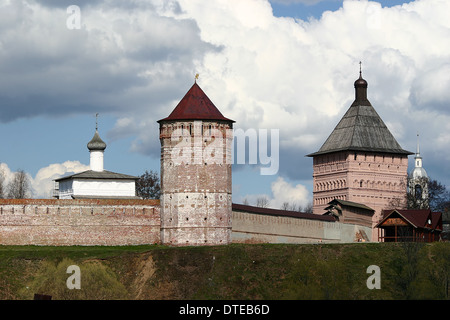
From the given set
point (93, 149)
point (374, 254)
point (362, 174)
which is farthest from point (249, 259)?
point (362, 174)

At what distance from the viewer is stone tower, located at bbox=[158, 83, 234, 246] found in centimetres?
5978

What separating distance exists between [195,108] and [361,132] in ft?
87.7

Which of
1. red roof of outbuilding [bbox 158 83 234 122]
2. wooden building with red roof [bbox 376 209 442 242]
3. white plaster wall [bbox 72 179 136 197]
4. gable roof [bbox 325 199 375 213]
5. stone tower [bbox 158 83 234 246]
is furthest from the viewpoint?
gable roof [bbox 325 199 375 213]

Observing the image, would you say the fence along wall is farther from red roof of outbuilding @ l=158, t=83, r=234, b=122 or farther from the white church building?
the white church building

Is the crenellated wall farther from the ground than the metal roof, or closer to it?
closer to it

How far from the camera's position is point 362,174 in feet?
274

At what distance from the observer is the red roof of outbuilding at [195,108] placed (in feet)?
199

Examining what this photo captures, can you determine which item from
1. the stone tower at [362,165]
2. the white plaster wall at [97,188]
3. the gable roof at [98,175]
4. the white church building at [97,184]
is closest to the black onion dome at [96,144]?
the white church building at [97,184]

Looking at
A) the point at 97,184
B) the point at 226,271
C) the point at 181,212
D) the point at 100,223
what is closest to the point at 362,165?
the point at 97,184

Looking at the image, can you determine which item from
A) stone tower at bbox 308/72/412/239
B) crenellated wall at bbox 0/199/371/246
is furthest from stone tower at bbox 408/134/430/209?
crenellated wall at bbox 0/199/371/246

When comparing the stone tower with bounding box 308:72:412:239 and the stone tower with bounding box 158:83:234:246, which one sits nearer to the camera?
the stone tower with bounding box 158:83:234:246

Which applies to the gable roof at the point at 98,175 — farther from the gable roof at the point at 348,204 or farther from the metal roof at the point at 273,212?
the gable roof at the point at 348,204

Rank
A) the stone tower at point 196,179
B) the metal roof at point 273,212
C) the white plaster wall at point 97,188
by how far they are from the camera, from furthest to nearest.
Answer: the white plaster wall at point 97,188
the metal roof at point 273,212
the stone tower at point 196,179

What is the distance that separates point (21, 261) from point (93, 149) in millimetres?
21021
